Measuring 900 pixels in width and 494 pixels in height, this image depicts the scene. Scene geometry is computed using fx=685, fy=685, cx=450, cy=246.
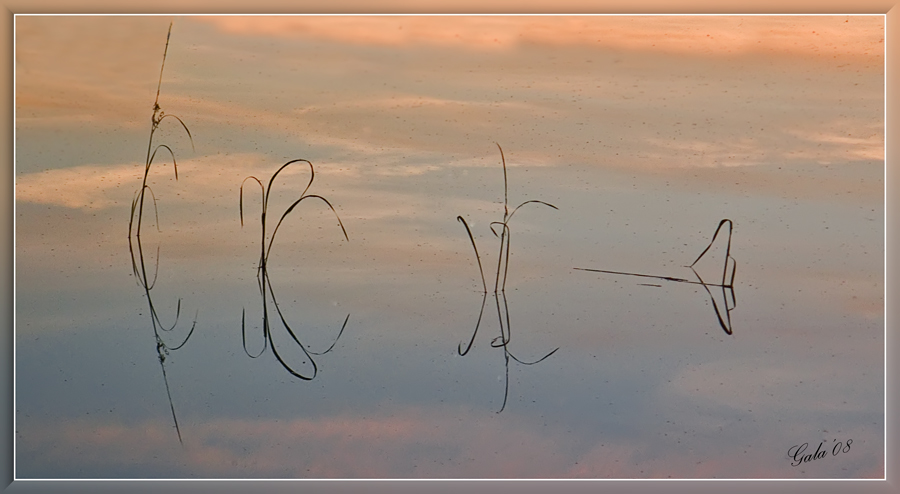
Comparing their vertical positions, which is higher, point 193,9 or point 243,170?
point 193,9

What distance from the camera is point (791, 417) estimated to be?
68.2 inches

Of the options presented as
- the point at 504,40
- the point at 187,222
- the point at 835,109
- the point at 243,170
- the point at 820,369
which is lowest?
the point at 820,369

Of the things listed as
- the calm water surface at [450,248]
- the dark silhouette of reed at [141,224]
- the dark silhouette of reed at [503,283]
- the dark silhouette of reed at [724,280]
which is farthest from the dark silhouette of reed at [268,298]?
the dark silhouette of reed at [724,280]

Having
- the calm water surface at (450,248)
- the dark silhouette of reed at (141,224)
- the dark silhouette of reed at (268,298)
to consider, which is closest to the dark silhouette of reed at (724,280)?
the calm water surface at (450,248)

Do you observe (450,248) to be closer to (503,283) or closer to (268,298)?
(503,283)

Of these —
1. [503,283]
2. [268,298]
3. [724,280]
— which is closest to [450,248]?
[503,283]

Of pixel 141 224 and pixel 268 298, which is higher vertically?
pixel 141 224

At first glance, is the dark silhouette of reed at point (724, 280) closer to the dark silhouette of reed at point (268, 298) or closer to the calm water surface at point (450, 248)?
the calm water surface at point (450, 248)

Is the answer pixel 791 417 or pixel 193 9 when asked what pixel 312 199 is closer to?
pixel 193 9

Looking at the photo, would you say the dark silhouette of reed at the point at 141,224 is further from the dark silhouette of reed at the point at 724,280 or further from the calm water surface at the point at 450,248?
the dark silhouette of reed at the point at 724,280

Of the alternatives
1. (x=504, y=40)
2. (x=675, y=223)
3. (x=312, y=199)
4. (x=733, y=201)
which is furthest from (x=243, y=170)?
(x=733, y=201)

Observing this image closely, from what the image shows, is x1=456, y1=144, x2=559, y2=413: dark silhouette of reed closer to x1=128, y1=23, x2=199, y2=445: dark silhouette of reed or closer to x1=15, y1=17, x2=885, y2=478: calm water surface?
x1=15, y1=17, x2=885, y2=478: calm water surface

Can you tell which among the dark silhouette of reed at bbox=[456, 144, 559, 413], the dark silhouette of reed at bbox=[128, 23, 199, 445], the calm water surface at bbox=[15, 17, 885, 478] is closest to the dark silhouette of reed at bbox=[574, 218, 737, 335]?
the calm water surface at bbox=[15, 17, 885, 478]

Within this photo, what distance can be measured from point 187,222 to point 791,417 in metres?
1.61
